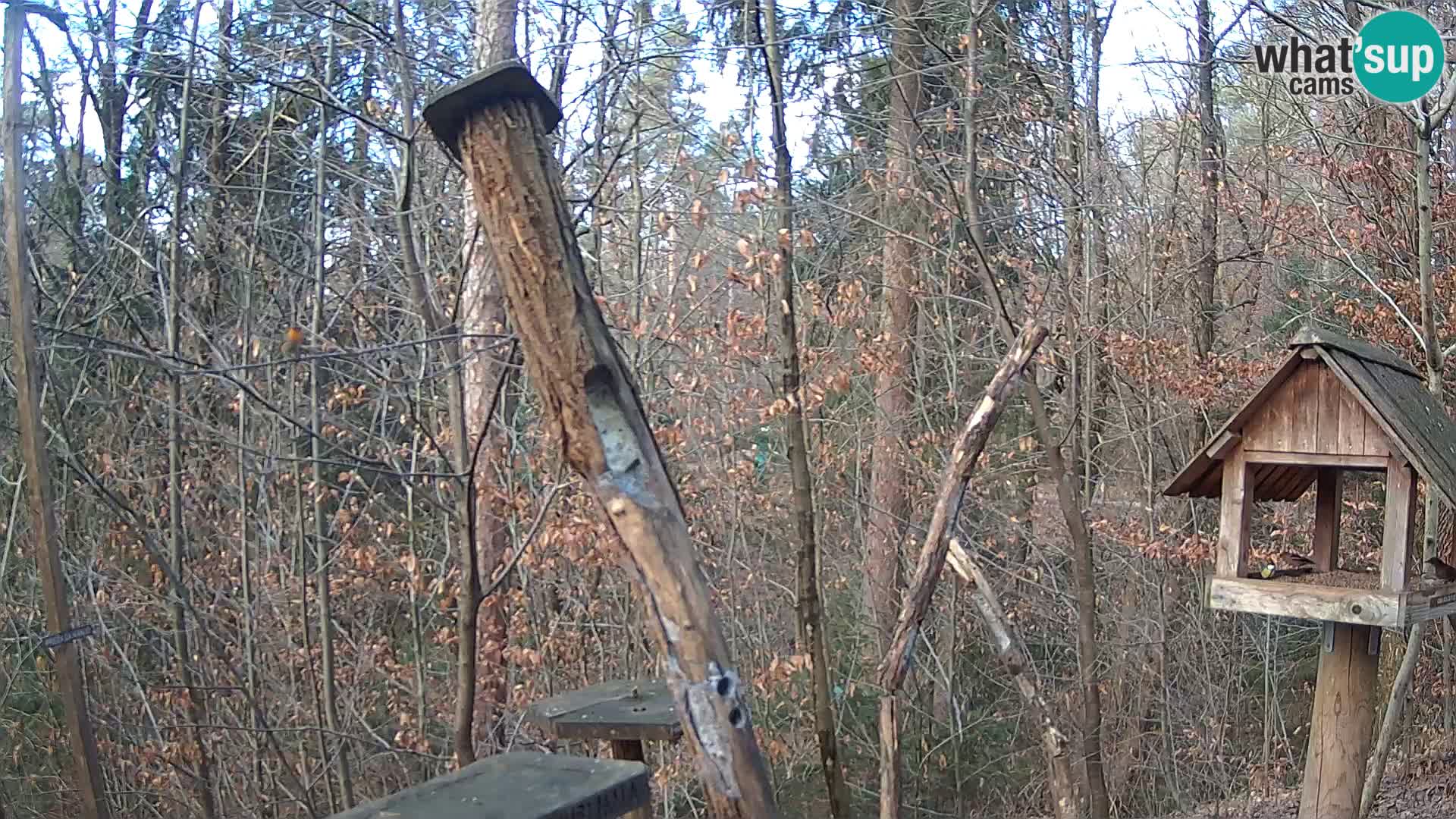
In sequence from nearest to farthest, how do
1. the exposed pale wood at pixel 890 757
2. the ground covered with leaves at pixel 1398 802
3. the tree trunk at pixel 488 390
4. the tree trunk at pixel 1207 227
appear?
the exposed pale wood at pixel 890 757, the tree trunk at pixel 488 390, the ground covered with leaves at pixel 1398 802, the tree trunk at pixel 1207 227

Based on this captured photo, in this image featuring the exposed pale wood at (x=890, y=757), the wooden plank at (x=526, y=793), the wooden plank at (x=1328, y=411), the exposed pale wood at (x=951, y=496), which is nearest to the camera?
the wooden plank at (x=526, y=793)

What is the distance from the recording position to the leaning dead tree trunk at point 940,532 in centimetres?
420

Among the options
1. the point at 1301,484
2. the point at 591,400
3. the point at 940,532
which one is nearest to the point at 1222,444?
the point at 1301,484

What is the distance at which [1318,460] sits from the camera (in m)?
3.90

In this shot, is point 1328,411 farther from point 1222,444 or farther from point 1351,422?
point 1222,444

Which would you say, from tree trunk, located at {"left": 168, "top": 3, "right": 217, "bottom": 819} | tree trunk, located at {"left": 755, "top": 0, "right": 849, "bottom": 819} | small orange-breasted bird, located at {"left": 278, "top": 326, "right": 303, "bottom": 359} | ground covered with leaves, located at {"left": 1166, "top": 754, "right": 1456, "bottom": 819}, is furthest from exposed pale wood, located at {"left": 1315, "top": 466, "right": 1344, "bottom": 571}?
tree trunk, located at {"left": 168, "top": 3, "right": 217, "bottom": 819}

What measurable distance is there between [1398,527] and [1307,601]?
14.8 inches

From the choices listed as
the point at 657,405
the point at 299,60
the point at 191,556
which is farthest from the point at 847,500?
the point at 299,60

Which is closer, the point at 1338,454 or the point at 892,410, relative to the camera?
the point at 1338,454

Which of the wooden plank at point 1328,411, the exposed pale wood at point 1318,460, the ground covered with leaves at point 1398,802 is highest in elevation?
the wooden plank at point 1328,411

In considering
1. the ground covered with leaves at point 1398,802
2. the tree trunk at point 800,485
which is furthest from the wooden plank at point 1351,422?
the ground covered with leaves at point 1398,802

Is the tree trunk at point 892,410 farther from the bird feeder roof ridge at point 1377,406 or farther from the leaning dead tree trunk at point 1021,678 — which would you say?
the bird feeder roof ridge at point 1377,406

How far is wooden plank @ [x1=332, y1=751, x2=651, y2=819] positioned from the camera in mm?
2359

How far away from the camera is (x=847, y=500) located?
892 cm
